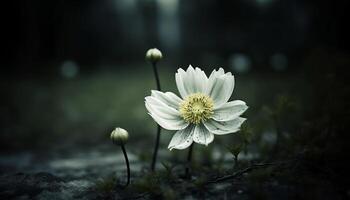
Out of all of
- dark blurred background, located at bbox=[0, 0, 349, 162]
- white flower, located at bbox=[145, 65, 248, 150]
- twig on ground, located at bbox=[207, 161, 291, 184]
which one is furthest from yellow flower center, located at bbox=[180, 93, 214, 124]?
dark blurred background, located at bbox=[0, 0, 349, 162]

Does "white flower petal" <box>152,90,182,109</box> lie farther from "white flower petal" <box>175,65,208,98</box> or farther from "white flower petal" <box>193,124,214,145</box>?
"white flower petal" <box>193,124,214,145</box>

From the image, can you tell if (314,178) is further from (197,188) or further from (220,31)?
(220,31)

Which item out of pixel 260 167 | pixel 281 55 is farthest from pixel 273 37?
pixel 260 167

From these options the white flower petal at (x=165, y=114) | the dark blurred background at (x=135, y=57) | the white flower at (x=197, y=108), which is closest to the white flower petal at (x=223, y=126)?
the white flower at (x=197, y=108)

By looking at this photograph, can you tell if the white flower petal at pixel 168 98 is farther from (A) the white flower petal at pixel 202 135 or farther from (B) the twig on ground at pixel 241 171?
(B) the twig on ground at pixel 241 171

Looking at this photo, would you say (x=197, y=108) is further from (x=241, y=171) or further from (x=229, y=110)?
(x=241, y=171)

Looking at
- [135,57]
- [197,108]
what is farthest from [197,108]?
[135,57]
